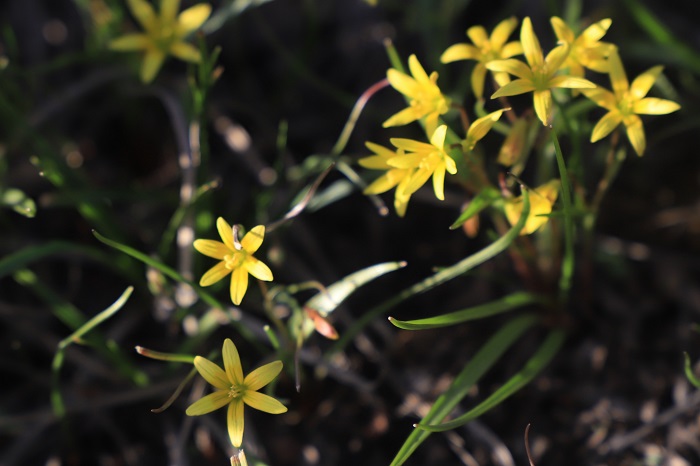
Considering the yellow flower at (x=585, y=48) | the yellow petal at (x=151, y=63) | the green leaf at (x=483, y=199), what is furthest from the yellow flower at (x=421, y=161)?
the yellow petal at (x=151, y=63)

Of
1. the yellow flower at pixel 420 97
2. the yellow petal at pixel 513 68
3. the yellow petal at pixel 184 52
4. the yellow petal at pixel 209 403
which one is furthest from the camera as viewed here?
the yellow petal at pixel 184 52

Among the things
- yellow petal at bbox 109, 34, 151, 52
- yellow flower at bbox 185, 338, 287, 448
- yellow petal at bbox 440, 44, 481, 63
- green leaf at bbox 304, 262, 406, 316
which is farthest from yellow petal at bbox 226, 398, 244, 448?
yellow petal at bbox 109, 34, 151, 52

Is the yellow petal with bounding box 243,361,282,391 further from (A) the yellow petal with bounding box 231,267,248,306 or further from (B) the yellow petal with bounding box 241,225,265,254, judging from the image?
(B) the yellow petal with bounding box 241,225,265,254

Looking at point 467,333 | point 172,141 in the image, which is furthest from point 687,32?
point 172,141

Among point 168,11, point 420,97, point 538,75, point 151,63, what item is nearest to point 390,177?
point 420,97

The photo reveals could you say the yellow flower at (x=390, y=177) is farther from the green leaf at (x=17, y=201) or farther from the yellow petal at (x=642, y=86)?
the green leaf at (x=17, y=201)
